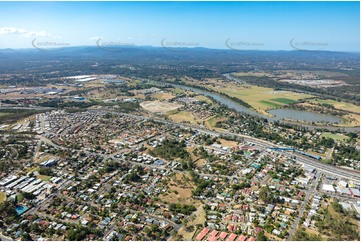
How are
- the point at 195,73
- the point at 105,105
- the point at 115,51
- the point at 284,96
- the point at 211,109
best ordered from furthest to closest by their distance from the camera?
1. the point at 115,51
2. the point at 195,73
3. the point at 284,96
4. the point at 105,105
5. the point at 211,109

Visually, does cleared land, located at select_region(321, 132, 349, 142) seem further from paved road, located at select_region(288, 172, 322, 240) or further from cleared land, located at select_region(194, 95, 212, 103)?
cleared land, located at select_region(194, 95, 212, 103)

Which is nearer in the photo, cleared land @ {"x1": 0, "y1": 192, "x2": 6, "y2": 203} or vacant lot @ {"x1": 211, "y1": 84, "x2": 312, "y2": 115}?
cleared land @ {"x1": 0, "y1": 192, "x2": 6, "y2": 203}

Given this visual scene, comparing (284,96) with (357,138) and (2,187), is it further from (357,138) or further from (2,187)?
(2,187)

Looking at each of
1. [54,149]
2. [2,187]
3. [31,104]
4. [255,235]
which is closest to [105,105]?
[31,104]

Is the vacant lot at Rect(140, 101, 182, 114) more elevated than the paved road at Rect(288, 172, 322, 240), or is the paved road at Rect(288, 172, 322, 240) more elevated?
the paved road at Rect(288, 172, 322, 240)

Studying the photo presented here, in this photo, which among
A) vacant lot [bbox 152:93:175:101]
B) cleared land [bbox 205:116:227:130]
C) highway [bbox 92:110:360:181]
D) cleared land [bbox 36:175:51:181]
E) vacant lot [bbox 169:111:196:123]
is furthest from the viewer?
vacant lot [bbox 152:93:175:101]

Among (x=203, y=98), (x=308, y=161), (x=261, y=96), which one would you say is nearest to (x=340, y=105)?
(x=261, y=96)

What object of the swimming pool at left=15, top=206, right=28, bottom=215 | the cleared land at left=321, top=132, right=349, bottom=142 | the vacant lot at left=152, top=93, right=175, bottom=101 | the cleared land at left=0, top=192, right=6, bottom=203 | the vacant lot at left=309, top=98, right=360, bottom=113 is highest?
the vacant lot at left=309, top=98, right=360, bottom=113

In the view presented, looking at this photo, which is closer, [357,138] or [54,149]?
[54,149]

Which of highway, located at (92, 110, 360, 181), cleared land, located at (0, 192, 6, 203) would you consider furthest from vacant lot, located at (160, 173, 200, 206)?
cleared land, located at (0, 192, 6, 203)
